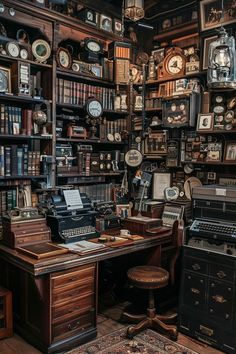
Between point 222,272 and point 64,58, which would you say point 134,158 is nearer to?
point 64,58

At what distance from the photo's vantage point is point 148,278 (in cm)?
265

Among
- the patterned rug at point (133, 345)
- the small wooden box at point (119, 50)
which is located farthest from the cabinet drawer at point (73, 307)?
the small wooden box at point (119, 50)

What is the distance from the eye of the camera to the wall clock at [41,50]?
321 cm

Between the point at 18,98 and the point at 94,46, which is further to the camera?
the point at 94,46

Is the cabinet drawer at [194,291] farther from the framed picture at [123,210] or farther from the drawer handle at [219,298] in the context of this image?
the framed picture at [123,210]

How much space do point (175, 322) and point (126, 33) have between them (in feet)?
10.6

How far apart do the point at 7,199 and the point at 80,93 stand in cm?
134

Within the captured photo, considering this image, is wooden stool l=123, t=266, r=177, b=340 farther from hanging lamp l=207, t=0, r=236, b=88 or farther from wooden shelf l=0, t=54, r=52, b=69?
wooden shelf l=0, t=54, r=52, b=69

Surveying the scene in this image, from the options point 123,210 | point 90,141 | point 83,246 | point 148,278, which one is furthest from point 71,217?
point 90,141

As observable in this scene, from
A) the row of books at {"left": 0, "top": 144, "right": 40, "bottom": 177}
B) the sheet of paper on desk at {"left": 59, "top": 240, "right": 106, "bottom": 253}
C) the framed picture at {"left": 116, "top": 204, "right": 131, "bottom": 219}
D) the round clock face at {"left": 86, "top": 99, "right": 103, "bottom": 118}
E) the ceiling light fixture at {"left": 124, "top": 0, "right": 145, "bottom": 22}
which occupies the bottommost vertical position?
the sheet of paper on desk at {"left": 59, "top": 240, "right": 106, "bottom": 253}

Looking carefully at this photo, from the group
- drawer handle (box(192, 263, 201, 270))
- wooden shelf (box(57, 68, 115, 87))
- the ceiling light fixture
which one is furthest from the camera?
wooden shelf (box(57, 68, 115, 87))

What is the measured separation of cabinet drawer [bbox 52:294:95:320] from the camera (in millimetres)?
2391

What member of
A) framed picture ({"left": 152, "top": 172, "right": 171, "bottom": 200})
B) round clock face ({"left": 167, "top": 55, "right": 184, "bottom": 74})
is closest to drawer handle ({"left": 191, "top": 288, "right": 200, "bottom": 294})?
framed picture ({"left": 152, "top": 172, "right": 171, "bottom": 200})

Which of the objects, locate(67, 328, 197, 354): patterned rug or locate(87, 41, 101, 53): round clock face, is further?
locate(87, 41, 101, 53): round clock face
